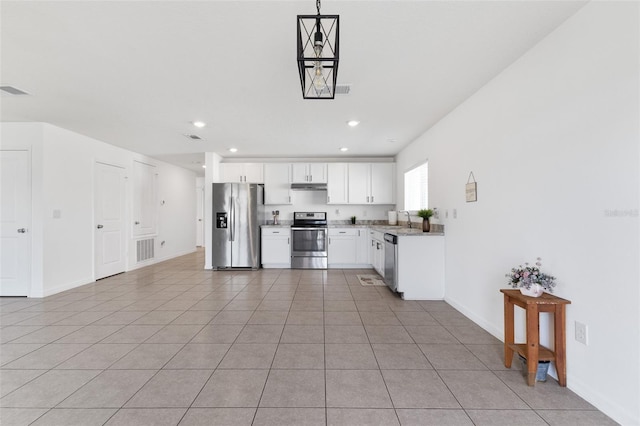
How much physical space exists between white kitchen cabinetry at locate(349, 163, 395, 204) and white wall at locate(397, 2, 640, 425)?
341cm

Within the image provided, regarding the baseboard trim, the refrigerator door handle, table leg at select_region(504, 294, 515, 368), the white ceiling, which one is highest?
the white ceiling

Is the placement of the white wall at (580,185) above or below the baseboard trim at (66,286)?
above

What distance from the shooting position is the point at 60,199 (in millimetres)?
4238

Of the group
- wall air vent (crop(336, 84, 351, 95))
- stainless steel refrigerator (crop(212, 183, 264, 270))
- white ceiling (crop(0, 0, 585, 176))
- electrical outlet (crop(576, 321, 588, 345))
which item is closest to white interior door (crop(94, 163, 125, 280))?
white ceiling (crop(0, 0, 585, 176))

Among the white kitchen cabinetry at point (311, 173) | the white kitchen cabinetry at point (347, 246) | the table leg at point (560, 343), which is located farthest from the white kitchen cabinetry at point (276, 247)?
the table leg at point (560, 343)

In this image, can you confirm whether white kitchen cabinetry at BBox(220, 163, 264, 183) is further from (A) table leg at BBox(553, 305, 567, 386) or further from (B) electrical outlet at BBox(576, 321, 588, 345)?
(B) electrical outlet at BBox(576, 321, 588, 345)

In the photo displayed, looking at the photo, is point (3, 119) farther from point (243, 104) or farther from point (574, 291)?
point (574, 291)

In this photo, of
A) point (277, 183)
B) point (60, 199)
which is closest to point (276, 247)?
point (277, 183)

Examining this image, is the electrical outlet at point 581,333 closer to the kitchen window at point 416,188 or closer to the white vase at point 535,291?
the white vase at point 535,291

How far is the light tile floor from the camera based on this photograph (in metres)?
1.67

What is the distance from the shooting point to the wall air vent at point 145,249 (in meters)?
6.04

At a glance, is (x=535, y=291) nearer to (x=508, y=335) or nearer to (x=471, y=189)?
(x=508, y=335)

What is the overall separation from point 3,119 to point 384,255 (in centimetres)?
583

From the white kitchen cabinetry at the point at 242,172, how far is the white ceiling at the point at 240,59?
7.08ft
